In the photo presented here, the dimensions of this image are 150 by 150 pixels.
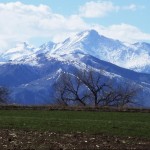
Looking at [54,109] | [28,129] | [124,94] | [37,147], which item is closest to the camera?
[37,147]

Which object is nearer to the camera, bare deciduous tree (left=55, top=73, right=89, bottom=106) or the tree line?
bare deciduous tree (left=55, top=73, right=89, bottom=106)

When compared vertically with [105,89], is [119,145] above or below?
below

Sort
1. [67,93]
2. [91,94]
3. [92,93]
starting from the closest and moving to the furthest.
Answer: [92,93] < [91,94] < [67,93]

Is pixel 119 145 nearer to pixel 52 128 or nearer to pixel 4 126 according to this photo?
pixel 52 128

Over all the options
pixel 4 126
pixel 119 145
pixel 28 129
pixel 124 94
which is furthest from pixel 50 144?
pixel 124 94

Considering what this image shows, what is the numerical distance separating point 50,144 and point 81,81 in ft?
242

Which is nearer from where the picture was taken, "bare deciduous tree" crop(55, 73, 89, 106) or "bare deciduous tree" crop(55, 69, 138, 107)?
"bare deciduous tree" crop(55, 73, 89, 106)

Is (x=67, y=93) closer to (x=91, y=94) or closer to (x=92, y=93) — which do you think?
(x=91, y=94)

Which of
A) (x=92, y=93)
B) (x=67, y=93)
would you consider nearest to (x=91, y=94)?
(x=92, y=93)

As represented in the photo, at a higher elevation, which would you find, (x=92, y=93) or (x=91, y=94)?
(x=92, y=93)

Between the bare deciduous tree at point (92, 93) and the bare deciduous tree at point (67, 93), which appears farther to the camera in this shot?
the bare deciduous tree at point (92, 93)

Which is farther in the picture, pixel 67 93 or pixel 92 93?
pixel 67 93

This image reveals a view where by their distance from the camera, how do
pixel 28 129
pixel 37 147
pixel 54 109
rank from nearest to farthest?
1. pixel 37 147
2. pixel 28 129
3. pixel 54 109

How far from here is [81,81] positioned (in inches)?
3890
